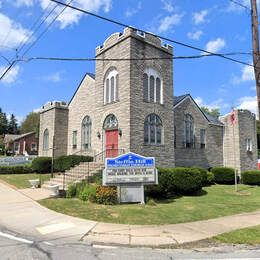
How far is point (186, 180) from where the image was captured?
17.8 metres

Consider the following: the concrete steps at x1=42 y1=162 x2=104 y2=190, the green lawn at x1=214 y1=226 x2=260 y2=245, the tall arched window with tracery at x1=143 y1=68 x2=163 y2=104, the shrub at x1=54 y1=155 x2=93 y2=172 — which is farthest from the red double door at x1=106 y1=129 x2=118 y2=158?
the green lawn at x1=214 y1=226 x2=260 y2=245

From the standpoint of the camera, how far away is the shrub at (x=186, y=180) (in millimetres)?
17562

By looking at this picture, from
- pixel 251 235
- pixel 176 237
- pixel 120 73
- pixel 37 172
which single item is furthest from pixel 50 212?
pixel 37 172

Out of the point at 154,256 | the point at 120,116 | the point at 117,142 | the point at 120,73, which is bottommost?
the point at 154,256

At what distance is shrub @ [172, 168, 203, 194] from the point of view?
57.6 ft

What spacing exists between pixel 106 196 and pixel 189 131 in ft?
45.2

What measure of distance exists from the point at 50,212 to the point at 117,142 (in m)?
9.51

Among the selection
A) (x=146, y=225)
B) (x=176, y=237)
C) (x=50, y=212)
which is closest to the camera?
(x=176, y=237)

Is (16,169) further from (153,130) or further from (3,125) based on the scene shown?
(3,125)

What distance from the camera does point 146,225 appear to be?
1050 centimetres

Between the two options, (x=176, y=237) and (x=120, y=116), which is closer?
(x=176, y=237)

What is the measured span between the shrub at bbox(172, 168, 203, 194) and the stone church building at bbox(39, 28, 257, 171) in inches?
134

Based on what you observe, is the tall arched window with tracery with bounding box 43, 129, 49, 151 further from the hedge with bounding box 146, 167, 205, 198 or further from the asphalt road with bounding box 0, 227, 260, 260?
the asphalt road with bounding box 0, 227, 260, 260

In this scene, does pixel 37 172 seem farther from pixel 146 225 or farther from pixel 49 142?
pixel 146 225
